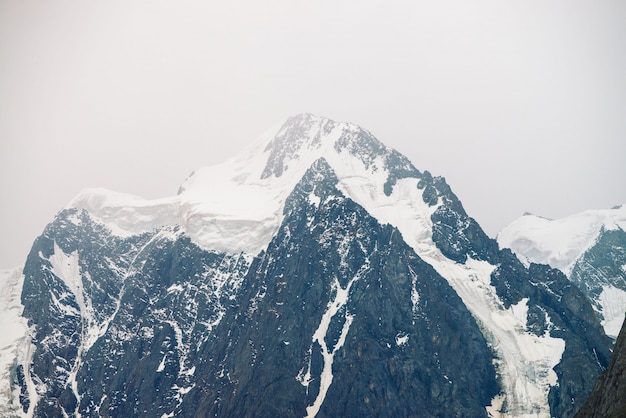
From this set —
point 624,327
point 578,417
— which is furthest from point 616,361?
point 578,417

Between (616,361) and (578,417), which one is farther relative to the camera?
(578,417)

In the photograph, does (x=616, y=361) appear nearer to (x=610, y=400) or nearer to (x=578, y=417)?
(x=610, y=400)

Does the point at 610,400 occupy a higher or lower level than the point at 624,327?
lower

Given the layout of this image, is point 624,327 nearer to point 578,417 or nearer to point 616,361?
point 616,361

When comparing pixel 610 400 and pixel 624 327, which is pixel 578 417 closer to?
pixel 610 400

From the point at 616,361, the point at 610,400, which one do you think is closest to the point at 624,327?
the point at 616,361
